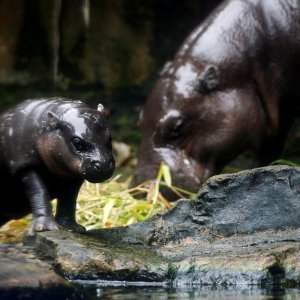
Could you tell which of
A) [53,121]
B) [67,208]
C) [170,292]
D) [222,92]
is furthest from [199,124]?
[170,292]

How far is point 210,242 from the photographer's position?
429 cm

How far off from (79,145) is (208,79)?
2.71 metres

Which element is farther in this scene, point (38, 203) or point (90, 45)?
point (90, 45)

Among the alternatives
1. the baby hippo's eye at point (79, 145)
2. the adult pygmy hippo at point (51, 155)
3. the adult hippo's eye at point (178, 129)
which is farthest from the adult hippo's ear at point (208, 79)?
the baby hippo's eye at point (79, 145)

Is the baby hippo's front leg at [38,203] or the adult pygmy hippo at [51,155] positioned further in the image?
the baby hippo's front leg at [38,203]

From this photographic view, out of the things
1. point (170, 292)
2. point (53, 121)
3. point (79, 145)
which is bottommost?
point (170, 292)

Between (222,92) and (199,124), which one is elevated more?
(222,92)

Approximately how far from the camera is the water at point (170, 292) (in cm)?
365

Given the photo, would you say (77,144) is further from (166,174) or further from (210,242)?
(166,174)

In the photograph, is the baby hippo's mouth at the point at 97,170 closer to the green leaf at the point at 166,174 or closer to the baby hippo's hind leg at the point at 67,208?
the baby hippo's hind leg at the point at 67,208

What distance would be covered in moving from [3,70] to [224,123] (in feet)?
15.4

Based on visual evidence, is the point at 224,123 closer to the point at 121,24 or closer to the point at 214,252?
the point at 214,252

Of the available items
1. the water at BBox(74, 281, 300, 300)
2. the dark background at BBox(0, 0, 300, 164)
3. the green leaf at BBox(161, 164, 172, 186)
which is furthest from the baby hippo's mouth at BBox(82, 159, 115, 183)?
the dark background at BBox(0, 0, 300, 164)

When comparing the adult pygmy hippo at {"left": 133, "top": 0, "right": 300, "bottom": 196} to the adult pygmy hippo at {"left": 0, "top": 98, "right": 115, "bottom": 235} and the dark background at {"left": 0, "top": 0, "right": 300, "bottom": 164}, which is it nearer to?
the adult pygmy hippo at {"left": 0, "top": 98, "right": 115, "bottom": 235}
